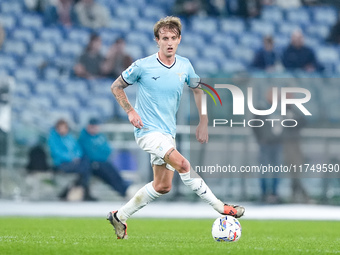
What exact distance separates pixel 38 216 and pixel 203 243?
609 centimetres

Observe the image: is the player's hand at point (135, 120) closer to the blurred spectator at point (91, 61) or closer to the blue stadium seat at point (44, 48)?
the blurred spectator at point (91, 61)

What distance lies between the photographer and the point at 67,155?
14055 mm

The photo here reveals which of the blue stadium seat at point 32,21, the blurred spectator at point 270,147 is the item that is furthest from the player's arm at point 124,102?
the blue stadium seat at point 32,21

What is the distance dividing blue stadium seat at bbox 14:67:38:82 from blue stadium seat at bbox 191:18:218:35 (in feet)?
14.2

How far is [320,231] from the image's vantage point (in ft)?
31.8

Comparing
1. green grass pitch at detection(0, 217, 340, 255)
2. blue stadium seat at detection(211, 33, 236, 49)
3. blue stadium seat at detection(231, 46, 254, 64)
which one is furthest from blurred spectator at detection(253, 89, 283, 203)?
blue stadium seat at detection(211, 33, 236, 49)

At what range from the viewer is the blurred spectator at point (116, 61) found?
16.8m

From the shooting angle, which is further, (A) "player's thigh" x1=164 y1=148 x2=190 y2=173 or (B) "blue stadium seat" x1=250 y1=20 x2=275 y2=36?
(B) "blue stadium seat" x1=250 y1=20 x2=275 y2=36

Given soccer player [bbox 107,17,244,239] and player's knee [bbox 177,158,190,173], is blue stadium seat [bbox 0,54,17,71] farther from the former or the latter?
player's knee [bbox 177,158,190,173]

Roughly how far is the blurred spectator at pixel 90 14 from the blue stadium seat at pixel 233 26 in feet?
9.90

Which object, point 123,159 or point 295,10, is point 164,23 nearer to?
point 123,159

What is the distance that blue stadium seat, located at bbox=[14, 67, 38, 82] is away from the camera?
1775 cm

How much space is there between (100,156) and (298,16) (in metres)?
8.02

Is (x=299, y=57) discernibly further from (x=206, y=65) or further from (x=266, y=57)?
(x=206, y=65)
